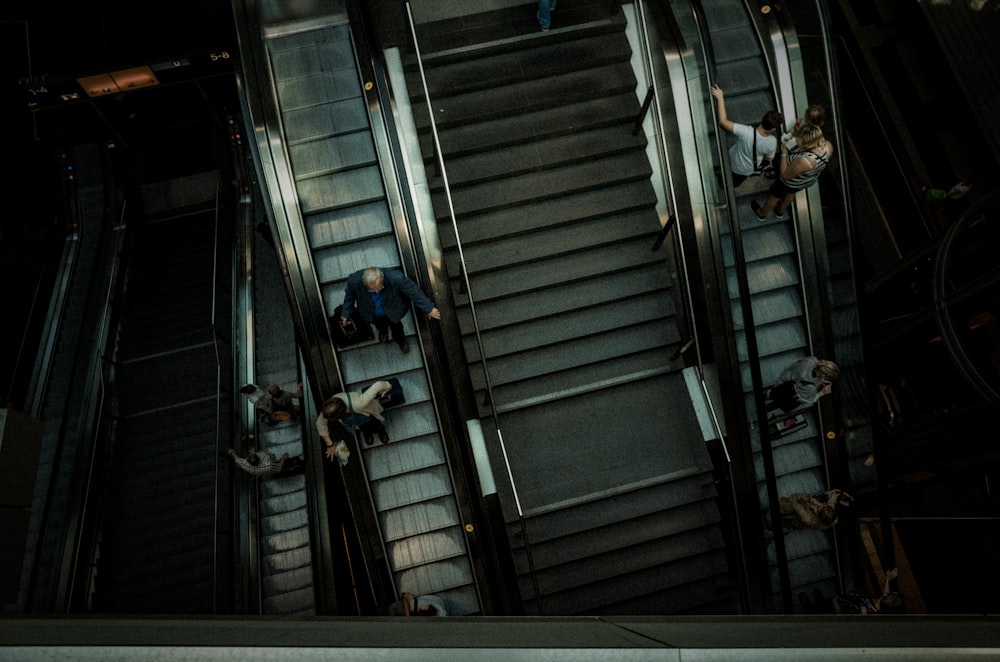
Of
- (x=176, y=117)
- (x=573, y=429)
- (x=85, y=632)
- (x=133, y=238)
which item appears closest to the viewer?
(x=85, y=632)

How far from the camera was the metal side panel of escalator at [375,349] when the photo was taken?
21.5 ft

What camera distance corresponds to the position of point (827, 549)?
6.80m

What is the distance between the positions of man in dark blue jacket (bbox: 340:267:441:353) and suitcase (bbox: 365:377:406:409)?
762 millimetres

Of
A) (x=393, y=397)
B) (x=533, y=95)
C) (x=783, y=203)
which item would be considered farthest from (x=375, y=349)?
(x=783, y=203)

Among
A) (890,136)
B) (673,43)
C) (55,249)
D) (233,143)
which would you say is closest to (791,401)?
(673,43)

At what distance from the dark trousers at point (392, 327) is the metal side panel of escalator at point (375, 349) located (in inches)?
7.3

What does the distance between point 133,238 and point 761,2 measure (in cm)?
1116

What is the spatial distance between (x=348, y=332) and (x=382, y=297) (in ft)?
2.03

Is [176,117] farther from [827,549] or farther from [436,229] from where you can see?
[827,549]

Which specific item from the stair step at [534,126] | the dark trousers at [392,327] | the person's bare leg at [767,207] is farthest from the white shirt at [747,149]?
the dark trousers at [392,327]

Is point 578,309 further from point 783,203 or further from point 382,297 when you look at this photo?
point 783,203

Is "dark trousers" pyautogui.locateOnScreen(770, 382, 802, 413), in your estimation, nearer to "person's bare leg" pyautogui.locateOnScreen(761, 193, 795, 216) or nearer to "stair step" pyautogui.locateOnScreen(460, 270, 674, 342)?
"stair step" pyautogui.locateOnScreen(460, 270, 674, 342)

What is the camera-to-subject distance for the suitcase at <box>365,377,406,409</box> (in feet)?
21.1

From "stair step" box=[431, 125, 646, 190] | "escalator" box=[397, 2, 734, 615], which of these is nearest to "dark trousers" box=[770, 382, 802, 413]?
"escalator" box=[397, 2, 734, 615]
